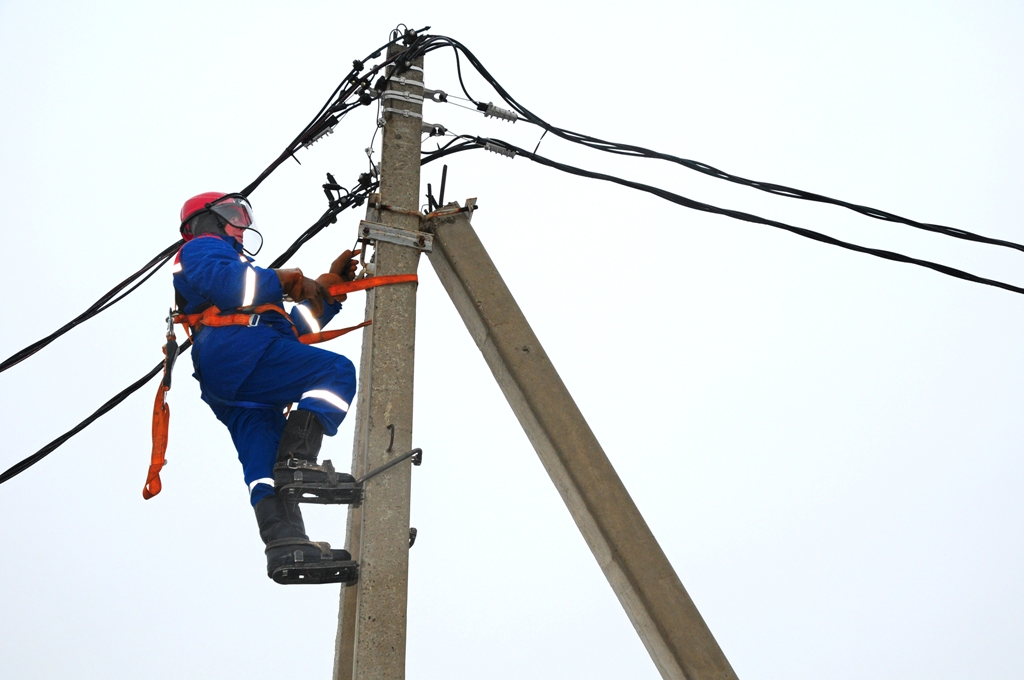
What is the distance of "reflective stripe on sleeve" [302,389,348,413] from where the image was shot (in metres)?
4.45

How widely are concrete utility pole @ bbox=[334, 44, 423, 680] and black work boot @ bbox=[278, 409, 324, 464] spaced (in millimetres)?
178

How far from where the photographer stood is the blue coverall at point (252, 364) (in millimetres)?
4398

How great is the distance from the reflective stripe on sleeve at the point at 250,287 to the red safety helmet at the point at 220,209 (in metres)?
0.53

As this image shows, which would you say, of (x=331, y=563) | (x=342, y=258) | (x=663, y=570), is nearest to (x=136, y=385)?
(x=342, y=258)

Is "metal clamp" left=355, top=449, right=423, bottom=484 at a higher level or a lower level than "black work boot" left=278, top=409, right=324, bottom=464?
lower

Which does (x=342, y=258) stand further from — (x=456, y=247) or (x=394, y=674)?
(x=394, y=674)

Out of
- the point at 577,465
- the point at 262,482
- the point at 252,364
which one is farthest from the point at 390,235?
the point at 577,465

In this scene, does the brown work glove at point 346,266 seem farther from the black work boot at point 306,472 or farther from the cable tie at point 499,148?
the cable tie at point 499,148

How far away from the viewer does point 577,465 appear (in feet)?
14.5

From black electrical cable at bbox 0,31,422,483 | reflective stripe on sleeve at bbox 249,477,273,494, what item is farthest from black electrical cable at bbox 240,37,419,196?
reflective stripe on sleeve at bbox 249,477,273,494

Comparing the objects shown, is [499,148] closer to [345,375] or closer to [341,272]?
[341,272]

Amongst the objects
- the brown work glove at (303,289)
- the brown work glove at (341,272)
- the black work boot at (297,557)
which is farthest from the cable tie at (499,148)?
the black work boot at (297,557)

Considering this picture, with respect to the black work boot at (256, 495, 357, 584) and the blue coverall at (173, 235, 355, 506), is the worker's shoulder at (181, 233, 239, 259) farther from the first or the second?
the black work boot at (256, 495, 357, 584)

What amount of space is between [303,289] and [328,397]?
23.2 inches
